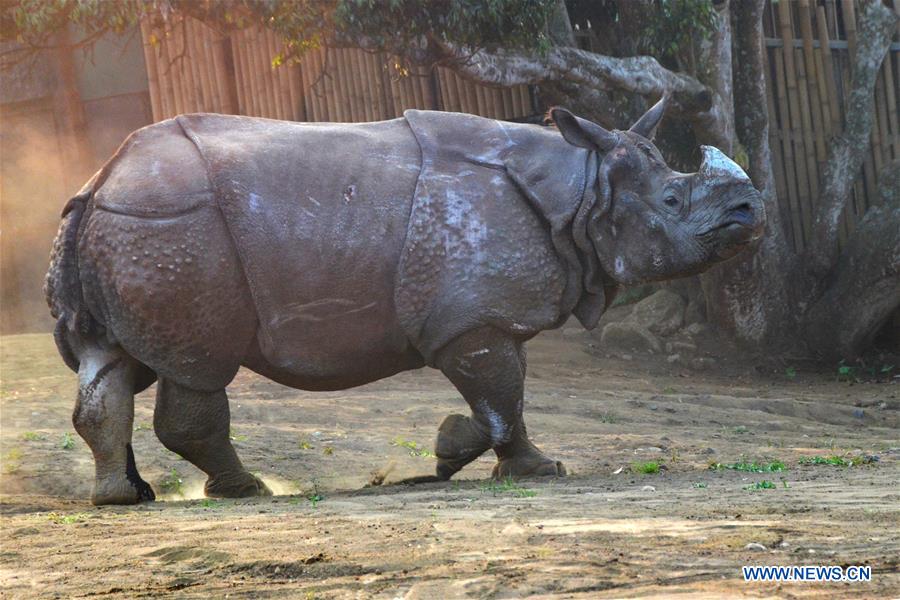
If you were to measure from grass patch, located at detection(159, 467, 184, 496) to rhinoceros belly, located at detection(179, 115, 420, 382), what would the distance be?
1038mm

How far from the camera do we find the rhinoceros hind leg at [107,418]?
268 inches

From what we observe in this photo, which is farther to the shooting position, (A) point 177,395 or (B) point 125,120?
(B) point 125,120

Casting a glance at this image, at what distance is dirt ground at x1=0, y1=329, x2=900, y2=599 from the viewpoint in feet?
13.5

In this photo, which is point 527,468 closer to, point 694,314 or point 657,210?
point 657,210

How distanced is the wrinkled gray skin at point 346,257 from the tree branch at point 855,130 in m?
6.73

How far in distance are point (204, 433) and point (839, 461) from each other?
320cm

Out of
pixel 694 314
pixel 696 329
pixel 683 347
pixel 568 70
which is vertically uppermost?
pixel 568 70

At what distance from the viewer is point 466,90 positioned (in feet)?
45.6

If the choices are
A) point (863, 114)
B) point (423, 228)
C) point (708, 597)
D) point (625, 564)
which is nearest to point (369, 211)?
point (423, 228)

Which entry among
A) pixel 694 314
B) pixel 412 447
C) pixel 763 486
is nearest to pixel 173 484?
pixel 412 447

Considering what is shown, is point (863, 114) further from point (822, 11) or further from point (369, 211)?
point (369, 211)

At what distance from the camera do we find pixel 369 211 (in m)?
6.82

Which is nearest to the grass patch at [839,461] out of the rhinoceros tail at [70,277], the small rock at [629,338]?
the rhinoceros tail at [70,277]

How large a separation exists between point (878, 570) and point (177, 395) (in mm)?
3897
